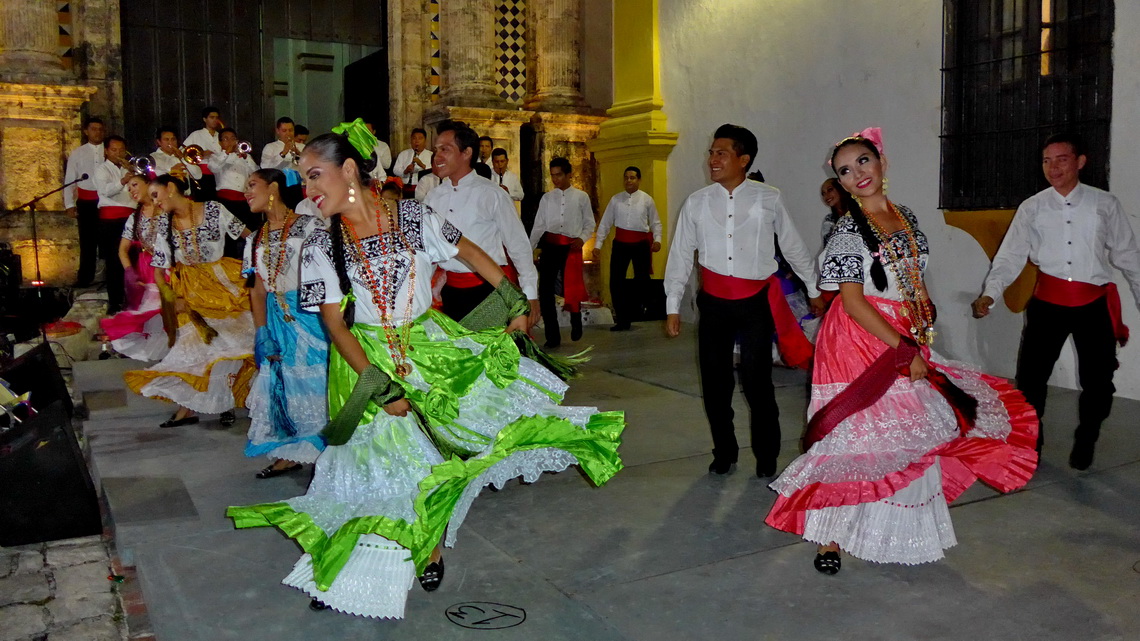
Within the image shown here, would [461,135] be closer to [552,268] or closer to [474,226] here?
[474,226]

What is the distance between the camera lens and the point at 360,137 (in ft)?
11.7

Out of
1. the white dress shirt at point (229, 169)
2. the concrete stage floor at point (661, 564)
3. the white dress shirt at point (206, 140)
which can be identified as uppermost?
the white dress shirt at point (206, 140)

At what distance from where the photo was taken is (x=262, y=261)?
17.6 ft

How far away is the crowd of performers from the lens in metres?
3.32

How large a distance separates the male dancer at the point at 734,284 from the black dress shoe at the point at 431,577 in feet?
5.85

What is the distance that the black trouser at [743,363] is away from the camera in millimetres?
4867

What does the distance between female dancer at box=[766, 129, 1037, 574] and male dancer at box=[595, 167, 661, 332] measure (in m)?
6.25

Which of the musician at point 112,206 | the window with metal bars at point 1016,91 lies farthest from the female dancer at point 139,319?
the window with metal bars at point 1016,91

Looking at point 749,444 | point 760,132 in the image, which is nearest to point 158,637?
point 749,444

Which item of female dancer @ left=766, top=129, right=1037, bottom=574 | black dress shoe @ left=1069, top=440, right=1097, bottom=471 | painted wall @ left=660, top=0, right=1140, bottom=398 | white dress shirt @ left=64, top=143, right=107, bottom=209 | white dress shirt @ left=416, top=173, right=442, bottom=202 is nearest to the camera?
female dancer @ left=766, top=129, right=1037, bottom=574

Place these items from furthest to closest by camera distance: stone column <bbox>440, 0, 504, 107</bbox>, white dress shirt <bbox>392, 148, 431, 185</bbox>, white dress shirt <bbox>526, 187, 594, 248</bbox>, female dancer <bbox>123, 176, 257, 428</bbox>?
1. stone column <bbox>440, 0, 504, 107</bbox>
2. white dress shirt <bbox>392, 148, 431, 185</bbox>
3. white dress shirt <bbox>526, 187, 594, 248</bbox>
4. female dancer <bbox>123, 176, 257, 428</bbox>

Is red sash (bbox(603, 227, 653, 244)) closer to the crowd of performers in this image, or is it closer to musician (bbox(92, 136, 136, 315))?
the crowd of performers

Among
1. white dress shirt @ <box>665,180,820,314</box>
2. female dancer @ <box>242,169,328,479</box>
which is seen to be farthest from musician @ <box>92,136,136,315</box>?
white dress shirt @ <box>665,180,820,314</box>

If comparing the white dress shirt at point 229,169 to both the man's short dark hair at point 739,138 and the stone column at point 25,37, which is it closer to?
the stone column at point 25,37
